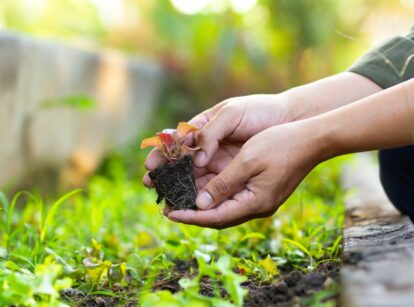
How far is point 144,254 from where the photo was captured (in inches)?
77.2

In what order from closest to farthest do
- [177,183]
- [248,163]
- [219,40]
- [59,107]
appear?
[248,163]
[177,183]
[59,107]
[219,40]

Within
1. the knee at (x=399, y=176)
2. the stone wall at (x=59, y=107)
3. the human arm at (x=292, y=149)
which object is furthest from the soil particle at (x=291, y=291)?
the stone wall at (x=59, y=107)

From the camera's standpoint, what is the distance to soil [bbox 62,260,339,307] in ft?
3.91

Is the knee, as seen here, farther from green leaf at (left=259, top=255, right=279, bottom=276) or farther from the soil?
green leaf at (left=259, top=255, right=279, bottom=276)

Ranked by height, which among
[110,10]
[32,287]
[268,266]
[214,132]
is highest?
[110,10]

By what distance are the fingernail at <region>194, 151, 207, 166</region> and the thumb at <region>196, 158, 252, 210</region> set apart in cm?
12

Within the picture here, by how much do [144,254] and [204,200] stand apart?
0.50m

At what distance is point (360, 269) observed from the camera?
105cm

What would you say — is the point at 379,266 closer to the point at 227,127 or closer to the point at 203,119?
the point at 227,127

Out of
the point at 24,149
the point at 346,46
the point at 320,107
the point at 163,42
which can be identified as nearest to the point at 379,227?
the point at 320,107

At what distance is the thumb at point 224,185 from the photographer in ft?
4.90

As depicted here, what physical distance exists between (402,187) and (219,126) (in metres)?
0.62

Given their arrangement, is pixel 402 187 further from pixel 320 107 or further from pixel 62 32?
pixel 62 32

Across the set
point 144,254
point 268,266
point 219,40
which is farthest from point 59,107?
point 219,40
